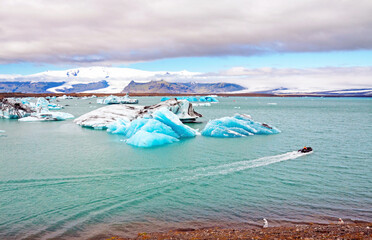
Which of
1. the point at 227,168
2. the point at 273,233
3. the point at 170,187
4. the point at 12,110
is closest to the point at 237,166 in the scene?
the point at 227,168

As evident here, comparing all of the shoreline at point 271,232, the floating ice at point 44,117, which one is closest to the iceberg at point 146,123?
the floating ice at point 44,117

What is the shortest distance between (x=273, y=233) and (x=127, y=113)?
2459 centimetres

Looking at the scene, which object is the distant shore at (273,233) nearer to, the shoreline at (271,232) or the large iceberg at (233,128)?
the shoreline at (271,232)

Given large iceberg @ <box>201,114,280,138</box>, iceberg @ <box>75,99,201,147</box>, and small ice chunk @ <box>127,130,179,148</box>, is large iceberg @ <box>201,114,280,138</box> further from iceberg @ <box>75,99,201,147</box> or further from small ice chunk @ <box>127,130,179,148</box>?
small ice chunk @ <box>127,130,179,148</box>

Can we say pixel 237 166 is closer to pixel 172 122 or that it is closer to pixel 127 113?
pixel 172 122

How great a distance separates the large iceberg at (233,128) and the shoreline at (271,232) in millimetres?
15445

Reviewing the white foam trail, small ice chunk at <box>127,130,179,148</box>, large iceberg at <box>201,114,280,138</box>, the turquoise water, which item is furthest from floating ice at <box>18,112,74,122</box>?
the white foam trail

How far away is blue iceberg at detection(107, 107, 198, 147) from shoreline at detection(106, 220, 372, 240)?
1214cm

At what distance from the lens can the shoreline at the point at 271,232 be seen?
19.8ft

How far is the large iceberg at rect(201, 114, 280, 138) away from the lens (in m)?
22.9

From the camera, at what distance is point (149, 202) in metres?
9.20

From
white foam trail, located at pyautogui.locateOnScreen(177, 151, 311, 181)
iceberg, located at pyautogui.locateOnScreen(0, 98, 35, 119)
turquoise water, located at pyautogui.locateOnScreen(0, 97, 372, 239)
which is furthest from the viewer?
iceberg, located at pyautogui.locateOnScreen(0, 98, 35, 119)

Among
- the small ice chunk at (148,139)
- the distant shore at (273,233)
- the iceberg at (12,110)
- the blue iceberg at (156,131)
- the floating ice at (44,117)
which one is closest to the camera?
the distant shore at (273,233)

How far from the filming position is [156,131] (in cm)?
2059
